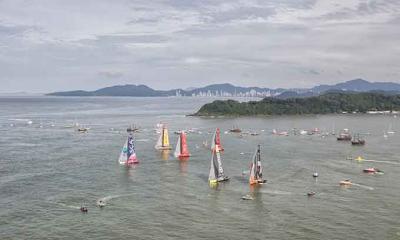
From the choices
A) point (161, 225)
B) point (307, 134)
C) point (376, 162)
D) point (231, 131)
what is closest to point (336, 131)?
point (307, 134)

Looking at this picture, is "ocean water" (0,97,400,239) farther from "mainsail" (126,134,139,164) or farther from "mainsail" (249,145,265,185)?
"mainsail" (126,134,139,164)

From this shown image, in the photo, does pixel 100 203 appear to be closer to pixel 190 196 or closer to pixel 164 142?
pixel 190 196

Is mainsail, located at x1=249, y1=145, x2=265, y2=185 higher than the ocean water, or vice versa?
mainsail, located at x1=249, y1=145, x2=265, y2=185

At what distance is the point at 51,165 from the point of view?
10619 centimetres

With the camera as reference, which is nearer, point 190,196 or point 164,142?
point 190,196

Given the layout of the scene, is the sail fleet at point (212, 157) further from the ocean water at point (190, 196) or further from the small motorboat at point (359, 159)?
the small motorboat at point (359, 159)

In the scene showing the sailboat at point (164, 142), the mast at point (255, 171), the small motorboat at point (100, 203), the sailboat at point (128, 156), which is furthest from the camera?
the sailboat at point (164, 142)

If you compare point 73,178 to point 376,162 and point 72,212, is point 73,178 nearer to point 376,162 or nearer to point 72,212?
point 72,212

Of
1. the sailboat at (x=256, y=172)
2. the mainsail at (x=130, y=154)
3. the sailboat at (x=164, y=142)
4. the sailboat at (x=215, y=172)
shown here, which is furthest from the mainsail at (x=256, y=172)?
the sailboat at (x=164, y=142)

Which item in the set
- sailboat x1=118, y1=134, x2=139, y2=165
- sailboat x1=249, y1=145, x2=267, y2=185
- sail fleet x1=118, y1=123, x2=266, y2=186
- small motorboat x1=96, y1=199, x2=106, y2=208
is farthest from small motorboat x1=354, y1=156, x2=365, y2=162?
small motorboat x1=96, y1=199, x2=106, y2=208

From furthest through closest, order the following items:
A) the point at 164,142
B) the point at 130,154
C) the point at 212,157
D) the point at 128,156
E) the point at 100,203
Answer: the point at 164,142, the point at 130,154, the point at 128,156, the point at 212,157, the point at 100,203

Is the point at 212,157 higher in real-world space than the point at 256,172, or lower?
higher

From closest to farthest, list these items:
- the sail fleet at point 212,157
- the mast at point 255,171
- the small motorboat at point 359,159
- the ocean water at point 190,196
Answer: the ocean water at point 190,196
the mast at point 255,171
the sail fleet at point 212,157
the small motorboat at point 359,159

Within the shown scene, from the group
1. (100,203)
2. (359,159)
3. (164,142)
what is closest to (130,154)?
(164,142)
